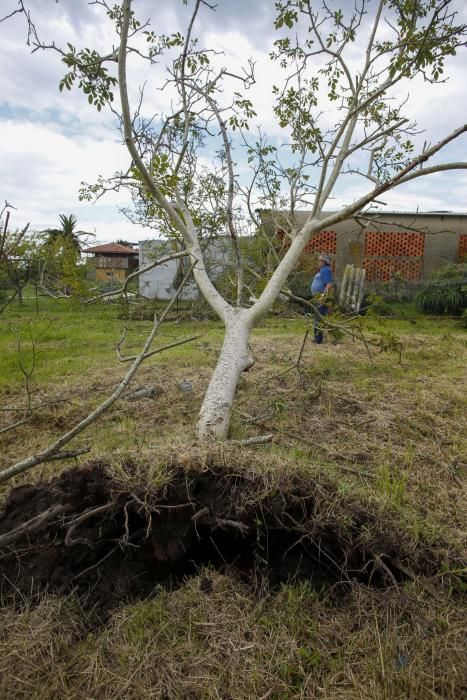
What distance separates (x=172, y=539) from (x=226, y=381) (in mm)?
1285

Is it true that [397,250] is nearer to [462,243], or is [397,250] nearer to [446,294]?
[462,243]

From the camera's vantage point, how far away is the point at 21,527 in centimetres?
176

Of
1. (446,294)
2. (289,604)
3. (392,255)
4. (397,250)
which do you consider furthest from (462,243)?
(289,604)

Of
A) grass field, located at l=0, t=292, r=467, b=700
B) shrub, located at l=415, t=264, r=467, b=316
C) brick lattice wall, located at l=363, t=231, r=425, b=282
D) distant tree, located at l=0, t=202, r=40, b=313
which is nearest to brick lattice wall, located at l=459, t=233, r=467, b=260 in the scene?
brick lattice wall, located at l=363, t=231, r=425, b=282

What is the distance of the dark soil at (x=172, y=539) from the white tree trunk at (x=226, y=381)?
0.70 meters

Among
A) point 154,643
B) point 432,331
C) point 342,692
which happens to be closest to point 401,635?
point 342,692

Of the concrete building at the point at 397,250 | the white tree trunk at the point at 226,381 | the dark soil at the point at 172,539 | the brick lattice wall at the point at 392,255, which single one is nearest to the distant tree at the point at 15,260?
the dark soil at the point at 172,539

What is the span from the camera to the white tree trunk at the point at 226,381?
9.02 ft

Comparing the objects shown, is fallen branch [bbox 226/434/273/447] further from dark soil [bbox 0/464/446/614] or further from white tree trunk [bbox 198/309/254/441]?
dark soil [bbox 0/464/446/614]

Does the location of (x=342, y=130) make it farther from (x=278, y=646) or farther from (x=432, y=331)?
(x=432, y=331)

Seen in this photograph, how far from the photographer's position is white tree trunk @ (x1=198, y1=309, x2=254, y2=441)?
2750mm

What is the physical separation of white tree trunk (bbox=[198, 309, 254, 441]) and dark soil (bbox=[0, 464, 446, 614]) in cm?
70

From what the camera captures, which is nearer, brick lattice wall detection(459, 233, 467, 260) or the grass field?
the grass field

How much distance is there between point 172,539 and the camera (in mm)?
1898
